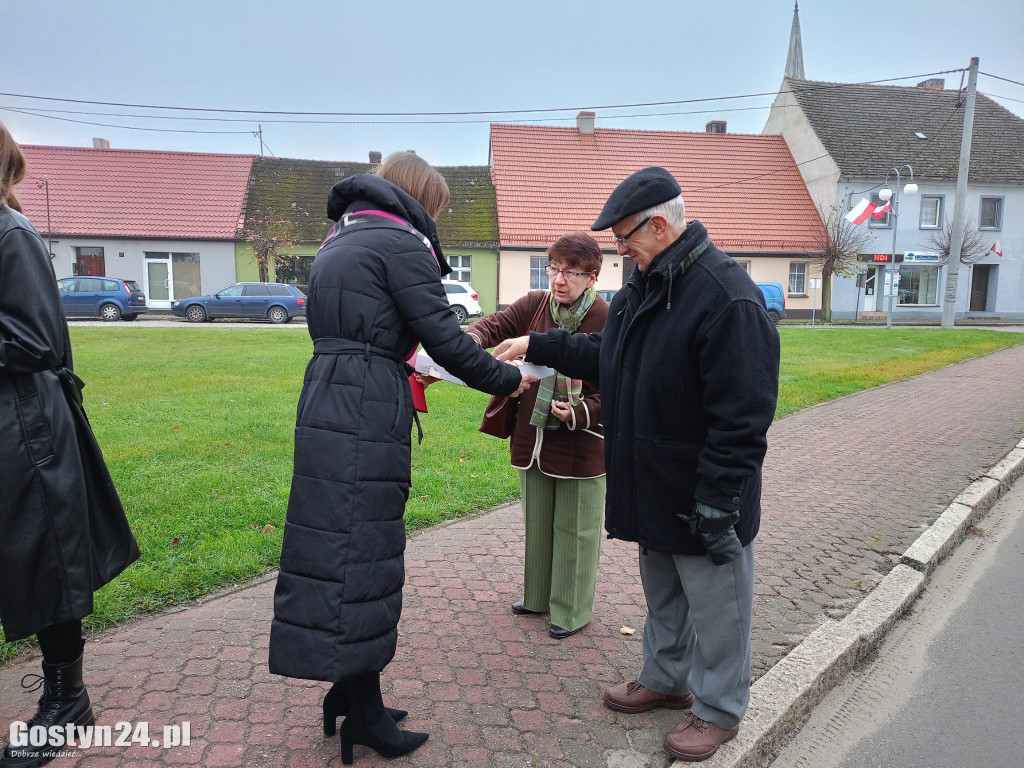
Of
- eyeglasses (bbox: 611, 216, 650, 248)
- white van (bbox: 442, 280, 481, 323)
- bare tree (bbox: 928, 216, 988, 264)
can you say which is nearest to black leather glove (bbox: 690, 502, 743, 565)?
eyeglasses (bbox: 611, 216, 650, 248)

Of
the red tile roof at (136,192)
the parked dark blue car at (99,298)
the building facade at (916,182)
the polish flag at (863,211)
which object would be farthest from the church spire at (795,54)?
the parked dark blue car at (99,298)

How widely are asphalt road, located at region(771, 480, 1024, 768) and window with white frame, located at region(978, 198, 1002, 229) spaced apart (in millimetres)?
36523

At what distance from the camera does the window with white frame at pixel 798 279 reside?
107 feet

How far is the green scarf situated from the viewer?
364 cm

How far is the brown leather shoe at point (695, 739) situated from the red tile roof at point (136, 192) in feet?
102

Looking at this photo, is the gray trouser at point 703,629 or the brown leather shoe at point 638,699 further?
the brown leather shoe at point 638,699

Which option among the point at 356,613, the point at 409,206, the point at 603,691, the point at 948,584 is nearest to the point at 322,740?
the point at 356,613

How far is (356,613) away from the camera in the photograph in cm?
244

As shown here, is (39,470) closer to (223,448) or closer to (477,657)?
(477,657)

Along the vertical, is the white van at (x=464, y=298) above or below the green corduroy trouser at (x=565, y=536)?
above

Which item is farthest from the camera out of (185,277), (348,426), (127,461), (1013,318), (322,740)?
(1013,318)

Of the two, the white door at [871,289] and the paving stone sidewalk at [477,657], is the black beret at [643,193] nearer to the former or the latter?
the paving stone sidewalk at [477,657]

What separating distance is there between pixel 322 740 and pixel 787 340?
1884cm

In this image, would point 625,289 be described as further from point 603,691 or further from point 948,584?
point 948,584
